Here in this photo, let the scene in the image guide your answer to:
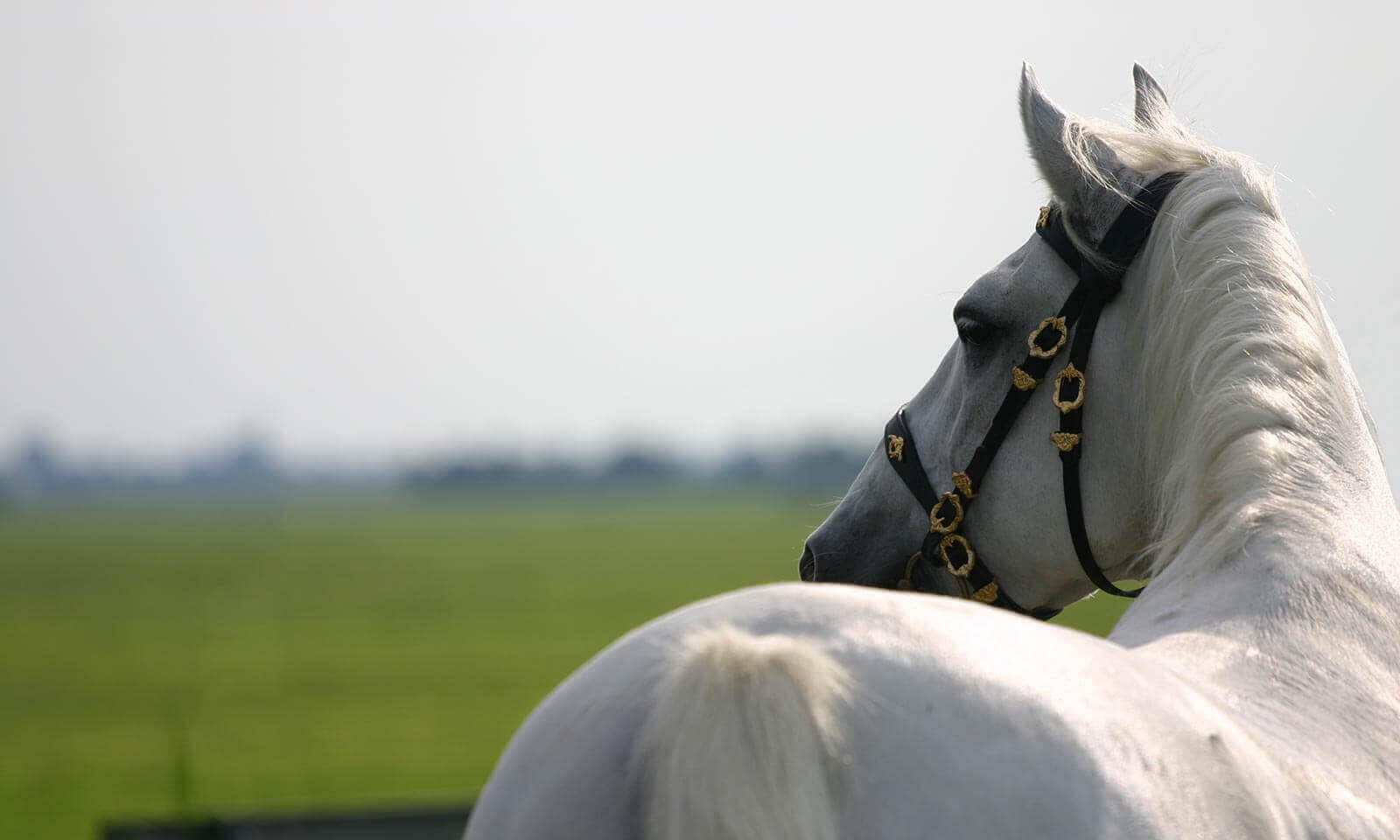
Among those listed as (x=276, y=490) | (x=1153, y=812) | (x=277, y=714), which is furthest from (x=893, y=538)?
(x=276, y=490)

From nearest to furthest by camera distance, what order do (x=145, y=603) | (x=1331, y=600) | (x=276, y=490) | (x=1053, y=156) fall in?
(x=1331, y=600) → (x=1053, y=156) → (x=145, y=603) → (x=276, y=490)

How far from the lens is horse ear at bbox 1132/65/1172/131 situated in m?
2.74

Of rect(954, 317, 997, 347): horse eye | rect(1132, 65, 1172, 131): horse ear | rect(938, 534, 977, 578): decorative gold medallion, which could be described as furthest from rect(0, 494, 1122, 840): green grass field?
rect(1132, 65, 1172, 131): horse ear

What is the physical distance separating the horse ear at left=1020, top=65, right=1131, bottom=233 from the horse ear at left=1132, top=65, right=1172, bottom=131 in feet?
0.88

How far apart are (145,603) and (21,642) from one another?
1164 centimetres

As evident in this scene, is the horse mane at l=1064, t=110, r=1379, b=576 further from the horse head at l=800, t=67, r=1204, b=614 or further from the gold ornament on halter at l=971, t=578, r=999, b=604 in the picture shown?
the gold ornament on halter at l=971, t=578, r=999, b=604

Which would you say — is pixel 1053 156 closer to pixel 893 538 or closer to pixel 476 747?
pixel 893 538

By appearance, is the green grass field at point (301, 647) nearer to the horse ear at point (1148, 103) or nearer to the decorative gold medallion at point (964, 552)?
the decorative gold medallion at point (964, 552)

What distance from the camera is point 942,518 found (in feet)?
8.55

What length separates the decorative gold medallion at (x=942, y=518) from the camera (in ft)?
8.43

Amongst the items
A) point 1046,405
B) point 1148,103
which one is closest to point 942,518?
point 1046,405

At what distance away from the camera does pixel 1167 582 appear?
190 centimetres

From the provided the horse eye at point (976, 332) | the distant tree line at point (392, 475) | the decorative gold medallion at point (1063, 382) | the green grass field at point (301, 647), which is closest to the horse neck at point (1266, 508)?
the decorative gold medallion at point (1063, 382)

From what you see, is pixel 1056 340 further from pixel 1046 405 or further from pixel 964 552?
pixel 964 552
